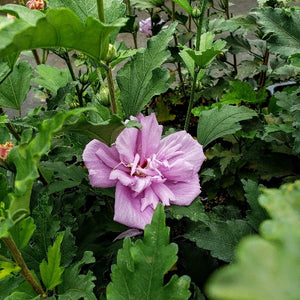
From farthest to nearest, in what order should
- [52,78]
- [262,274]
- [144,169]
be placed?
[52,78] → [144,169] → [262,274]

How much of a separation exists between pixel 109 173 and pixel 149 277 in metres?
0.15

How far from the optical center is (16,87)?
26.7 inches

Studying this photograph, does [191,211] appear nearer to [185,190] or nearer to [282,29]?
[185,190]

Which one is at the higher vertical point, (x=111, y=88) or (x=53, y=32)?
(x=53, y=32)

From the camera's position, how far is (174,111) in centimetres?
124

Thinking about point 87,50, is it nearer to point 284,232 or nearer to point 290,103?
point 284,232

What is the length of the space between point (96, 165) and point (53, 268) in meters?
0.13

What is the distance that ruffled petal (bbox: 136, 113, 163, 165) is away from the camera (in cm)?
51

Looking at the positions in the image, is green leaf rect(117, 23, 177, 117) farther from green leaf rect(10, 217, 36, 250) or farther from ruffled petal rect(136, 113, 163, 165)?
green leaf rect(10, 217, 36, 250)

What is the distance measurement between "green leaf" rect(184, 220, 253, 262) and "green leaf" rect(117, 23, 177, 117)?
0.62 feet

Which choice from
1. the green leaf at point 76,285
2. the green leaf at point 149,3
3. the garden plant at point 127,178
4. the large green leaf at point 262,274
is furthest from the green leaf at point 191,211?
the green leaf at point 149,3

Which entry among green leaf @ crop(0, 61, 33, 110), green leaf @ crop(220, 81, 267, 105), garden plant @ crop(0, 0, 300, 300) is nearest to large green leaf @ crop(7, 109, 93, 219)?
garden plant @ crop(0, 0, 300, 300)

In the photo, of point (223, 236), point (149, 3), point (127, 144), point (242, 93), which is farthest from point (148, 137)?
point (149, 3)

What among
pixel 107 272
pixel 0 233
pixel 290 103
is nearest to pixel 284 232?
pixel 0 233
